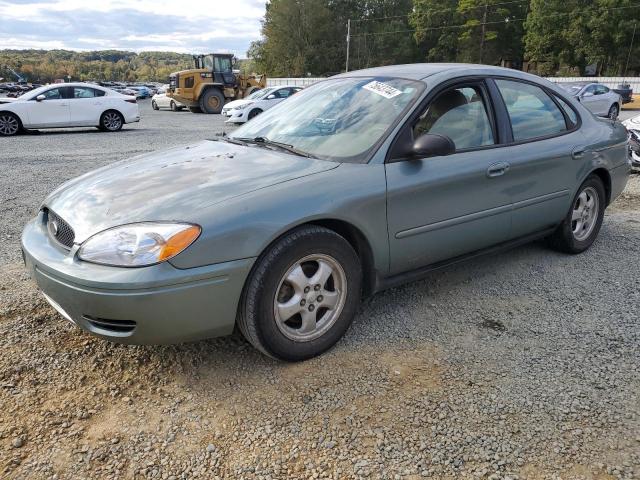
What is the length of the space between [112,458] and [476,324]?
2127mm

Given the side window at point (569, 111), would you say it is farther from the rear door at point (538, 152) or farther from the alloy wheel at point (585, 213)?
the alloy wheel at point (585, 213)

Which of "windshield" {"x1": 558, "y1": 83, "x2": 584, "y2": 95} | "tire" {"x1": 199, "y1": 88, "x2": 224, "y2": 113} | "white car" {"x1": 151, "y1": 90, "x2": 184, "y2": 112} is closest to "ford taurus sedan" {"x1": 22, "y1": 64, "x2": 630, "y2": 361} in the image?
"windshield" {"x1": 558, "y1": 83, "x2": 584, "y2": 95}

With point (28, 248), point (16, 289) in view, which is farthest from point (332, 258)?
point (16, 289)

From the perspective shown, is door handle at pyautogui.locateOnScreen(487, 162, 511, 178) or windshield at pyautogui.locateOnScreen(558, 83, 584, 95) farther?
windshield at pyautogui.locateOnScreen(558, 83, 584, 95)

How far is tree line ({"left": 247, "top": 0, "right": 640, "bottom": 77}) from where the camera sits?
55.2 meters

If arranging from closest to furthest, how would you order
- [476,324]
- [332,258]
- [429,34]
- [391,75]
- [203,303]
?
[203,303] < [332,258] < [476,324] < [391,75] < [429,34]

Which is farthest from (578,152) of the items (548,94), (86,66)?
(86,66)

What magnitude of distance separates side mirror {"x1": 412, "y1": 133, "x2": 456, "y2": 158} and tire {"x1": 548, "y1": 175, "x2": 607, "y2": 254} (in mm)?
1804

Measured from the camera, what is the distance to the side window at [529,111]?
362 cm

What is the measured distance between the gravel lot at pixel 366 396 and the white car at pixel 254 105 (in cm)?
1380

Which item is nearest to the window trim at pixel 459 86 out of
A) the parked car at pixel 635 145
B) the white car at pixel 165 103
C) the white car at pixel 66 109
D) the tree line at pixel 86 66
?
the parked car at pixel 635 145

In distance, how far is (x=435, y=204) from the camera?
Result: 3.08 m

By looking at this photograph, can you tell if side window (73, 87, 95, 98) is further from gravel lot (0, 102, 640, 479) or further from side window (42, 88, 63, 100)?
gravel lot (0, 102, 640, 479)

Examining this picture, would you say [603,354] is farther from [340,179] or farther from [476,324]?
[340,179]
